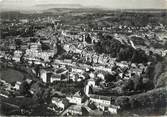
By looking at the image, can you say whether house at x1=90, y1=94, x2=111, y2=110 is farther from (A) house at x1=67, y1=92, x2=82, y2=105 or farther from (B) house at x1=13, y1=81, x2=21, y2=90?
(B) house at x1=13, y1=81, x2=21, y2=90

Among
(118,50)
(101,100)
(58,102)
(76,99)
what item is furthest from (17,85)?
(118,50)

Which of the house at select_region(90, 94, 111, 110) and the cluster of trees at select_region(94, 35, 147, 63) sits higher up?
the cluster of trees at select_region(94, 35, 147, 63)

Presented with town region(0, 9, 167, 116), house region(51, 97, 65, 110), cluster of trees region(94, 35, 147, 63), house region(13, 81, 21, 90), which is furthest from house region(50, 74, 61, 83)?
cluster of trees region(94, 35, 147, 63)

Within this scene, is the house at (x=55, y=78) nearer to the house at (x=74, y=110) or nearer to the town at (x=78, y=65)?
the town at (x=78, y=65)

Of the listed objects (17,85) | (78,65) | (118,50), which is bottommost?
(17,85)

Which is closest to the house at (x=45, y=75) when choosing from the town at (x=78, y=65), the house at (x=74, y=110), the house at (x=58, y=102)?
the town at (x=78, y=65)

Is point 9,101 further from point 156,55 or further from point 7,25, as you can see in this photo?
point 156,55

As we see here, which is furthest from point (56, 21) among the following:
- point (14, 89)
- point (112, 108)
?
point (112, 108)

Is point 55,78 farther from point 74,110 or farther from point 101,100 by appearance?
point 101,100

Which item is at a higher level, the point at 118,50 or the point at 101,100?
the point at 118,50

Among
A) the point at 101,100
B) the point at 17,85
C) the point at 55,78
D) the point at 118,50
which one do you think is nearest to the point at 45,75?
the point at 55,78
